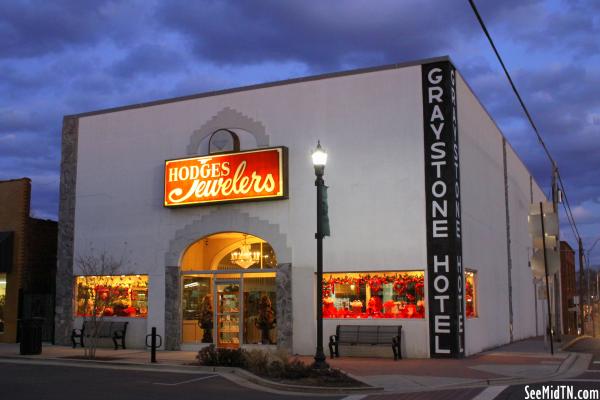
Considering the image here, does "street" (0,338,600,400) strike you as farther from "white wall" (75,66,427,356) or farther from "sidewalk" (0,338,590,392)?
"white wall" (75,66,427,356)

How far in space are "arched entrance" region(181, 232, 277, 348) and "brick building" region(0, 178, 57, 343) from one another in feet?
21.7

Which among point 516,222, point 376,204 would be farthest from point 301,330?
point 516,222

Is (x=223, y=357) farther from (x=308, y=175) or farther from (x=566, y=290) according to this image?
(x=566, y=290)

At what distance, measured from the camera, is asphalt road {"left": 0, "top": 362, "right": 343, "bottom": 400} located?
42.5 ft

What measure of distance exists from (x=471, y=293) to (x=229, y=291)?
8310 mm

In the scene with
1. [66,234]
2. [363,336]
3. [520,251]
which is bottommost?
[363,336]

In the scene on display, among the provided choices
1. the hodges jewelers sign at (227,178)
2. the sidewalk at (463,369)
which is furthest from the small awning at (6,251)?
the sidewalk at (463,369)

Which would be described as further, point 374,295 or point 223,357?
point 374,295

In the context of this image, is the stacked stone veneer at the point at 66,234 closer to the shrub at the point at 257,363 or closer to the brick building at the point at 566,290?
the shrub at the point at 257,363

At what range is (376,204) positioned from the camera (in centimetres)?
2166

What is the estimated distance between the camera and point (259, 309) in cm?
2311

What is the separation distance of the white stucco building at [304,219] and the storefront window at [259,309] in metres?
0.05

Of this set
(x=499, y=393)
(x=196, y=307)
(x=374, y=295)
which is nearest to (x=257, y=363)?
(x=499, y=393)

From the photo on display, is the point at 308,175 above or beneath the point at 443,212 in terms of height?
above
